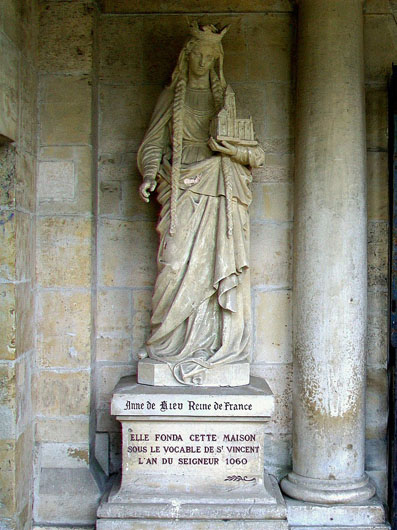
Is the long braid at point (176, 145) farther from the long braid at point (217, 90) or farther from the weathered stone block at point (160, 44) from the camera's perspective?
the weathered stone block at point (160, 44)

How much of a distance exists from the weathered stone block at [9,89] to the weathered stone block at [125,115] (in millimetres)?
742

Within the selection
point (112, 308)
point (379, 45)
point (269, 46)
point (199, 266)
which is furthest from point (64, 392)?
point (379, 45)

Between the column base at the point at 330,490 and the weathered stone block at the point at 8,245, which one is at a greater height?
the weathered stone block at the point at 8,245

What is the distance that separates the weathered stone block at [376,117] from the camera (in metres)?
4.46

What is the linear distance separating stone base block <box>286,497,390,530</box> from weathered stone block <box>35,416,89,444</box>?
135 cm

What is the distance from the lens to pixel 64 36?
4.27m

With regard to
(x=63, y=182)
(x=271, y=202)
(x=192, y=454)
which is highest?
(x=63, y=182)

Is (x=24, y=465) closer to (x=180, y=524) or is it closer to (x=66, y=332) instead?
(x=66, y=332)

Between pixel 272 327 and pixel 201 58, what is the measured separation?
5.77 feet

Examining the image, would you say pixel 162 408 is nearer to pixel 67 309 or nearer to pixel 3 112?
pixel 67 309

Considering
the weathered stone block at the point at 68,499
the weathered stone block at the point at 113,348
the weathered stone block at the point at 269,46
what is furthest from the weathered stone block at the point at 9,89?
the weathered stone block at the point at 68,499

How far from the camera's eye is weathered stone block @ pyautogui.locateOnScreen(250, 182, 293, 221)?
14.6 feet

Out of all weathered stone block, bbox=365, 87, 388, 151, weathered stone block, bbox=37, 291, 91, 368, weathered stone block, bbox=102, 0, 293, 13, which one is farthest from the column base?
weathered stone block, bbox=102, 0, 293, 13

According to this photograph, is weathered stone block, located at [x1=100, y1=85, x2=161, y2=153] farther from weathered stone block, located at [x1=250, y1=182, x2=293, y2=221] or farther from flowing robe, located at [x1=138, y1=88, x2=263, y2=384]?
weathered stone block, located at [x1=250, y1=182, x2=293, y2=221]
